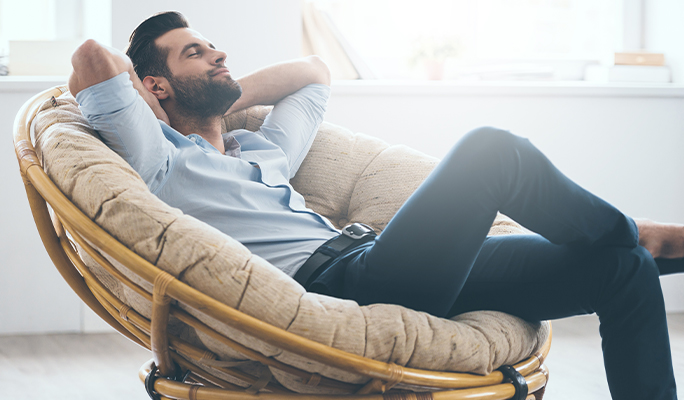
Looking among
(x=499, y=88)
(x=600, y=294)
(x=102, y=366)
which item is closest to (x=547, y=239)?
(x=600, y=294)

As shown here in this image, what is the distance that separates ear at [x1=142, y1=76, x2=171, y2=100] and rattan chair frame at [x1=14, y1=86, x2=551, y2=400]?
0.99ft

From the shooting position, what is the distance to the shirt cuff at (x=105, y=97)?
3.27 ft

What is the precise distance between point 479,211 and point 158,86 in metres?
0.83

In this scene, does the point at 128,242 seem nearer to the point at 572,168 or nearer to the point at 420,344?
the point at 420,344

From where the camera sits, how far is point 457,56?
2314mm

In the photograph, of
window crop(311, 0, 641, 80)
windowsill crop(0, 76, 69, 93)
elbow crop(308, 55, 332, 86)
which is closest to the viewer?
elbow crop(308, 55, 332, 86)

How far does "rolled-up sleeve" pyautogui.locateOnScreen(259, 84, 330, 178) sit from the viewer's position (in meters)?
1.44

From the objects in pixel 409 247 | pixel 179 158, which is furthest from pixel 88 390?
pixel 409 247

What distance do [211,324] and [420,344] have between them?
12.0 inches

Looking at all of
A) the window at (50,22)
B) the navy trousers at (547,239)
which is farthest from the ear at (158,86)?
the window at (50,22)

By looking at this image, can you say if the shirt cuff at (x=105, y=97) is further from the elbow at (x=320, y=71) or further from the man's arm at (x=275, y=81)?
the elbow at (x=320, y=71)

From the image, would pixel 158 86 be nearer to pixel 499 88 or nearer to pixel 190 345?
pixel 190 345

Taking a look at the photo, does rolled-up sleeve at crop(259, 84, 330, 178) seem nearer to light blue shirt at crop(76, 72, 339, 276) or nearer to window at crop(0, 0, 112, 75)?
light blue shirt at crop(76, 72, 339, 276)

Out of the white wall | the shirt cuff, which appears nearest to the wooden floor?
the shirt cuff
